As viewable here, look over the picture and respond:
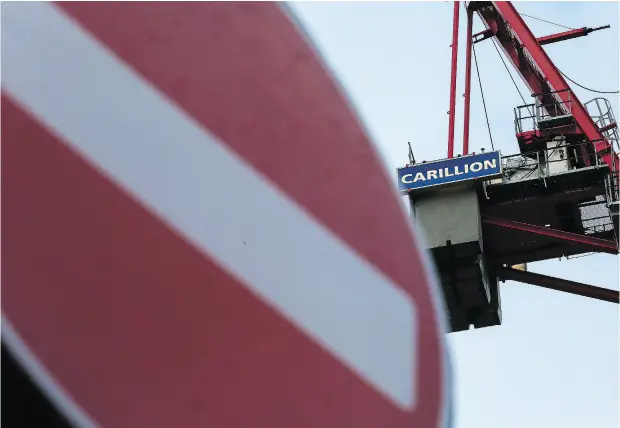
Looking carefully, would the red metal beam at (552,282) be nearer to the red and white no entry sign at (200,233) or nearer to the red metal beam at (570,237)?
the red metal beam at (570,237)

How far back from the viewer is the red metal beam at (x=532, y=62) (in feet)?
55.2

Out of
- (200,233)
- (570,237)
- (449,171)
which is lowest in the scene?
(200,233)

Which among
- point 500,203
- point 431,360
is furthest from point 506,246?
point 431,360

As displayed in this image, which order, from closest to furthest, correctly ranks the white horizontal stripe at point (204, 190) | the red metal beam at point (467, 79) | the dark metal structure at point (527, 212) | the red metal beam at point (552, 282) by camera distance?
the white horizontal stripe at point (204, 190)
the dark metal structure at point (527, 212)
the red metal beam at point (552, 282)
the red metal beam at point (467, 79)

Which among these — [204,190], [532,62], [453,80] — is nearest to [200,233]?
[204,190]

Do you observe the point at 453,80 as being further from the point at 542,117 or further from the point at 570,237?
the point at 570,237

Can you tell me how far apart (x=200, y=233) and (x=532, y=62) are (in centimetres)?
1974

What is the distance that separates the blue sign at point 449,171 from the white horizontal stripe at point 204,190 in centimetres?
1291

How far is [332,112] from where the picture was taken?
2305 mm

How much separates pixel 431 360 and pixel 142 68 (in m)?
1.11

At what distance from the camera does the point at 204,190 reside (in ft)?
6.56

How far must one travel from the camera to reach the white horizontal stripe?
1.87 metres

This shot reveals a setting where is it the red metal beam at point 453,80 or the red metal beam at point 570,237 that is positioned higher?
the red metal beam at point 453,80

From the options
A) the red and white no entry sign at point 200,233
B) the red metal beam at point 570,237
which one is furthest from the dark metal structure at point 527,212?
the red and white no entry sign at point 200,233
